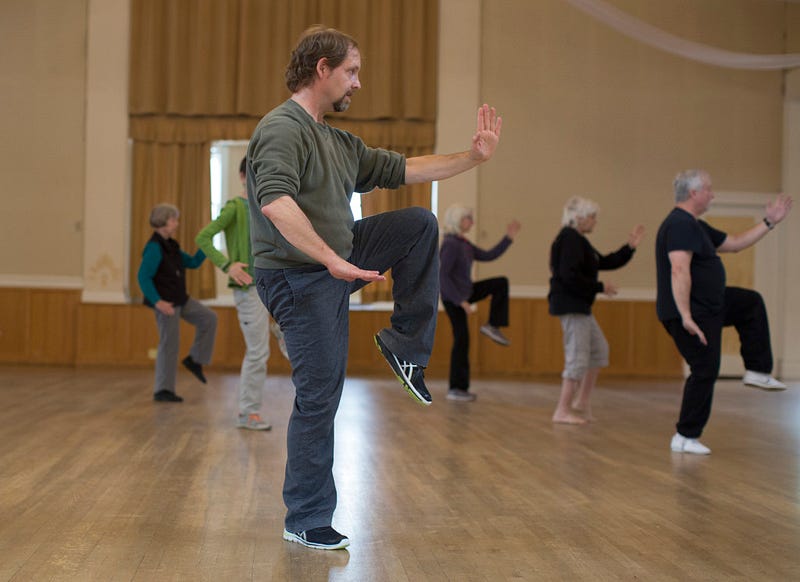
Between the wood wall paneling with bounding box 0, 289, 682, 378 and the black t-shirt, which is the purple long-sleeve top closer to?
the black t-shirt

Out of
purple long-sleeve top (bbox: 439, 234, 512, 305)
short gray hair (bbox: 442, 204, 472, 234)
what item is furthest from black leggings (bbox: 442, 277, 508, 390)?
short gray hair (bbox: 442, 204, 472, 234)

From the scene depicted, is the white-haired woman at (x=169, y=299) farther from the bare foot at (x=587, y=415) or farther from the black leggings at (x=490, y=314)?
the bare foot at (x=587, y=415)

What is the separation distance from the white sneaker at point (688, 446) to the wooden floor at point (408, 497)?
7cm

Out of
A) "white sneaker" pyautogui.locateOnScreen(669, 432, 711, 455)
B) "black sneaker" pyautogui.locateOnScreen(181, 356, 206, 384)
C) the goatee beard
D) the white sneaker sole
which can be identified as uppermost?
the goatee beard

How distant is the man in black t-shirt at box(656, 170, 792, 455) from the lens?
4660 mm

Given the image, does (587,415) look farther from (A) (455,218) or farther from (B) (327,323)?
(B) (327,323)

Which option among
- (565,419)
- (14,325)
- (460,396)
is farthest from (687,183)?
(14,325)

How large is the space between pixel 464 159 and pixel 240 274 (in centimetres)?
244

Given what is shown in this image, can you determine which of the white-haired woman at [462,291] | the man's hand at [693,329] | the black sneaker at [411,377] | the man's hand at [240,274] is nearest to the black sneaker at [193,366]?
the man's hand at [240,274]

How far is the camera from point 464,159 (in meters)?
2.91

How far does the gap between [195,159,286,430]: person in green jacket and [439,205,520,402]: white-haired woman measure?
2.14 m

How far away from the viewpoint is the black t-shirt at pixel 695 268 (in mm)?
4676

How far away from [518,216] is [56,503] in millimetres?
7757

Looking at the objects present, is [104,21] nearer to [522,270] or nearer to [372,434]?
[522,270]
